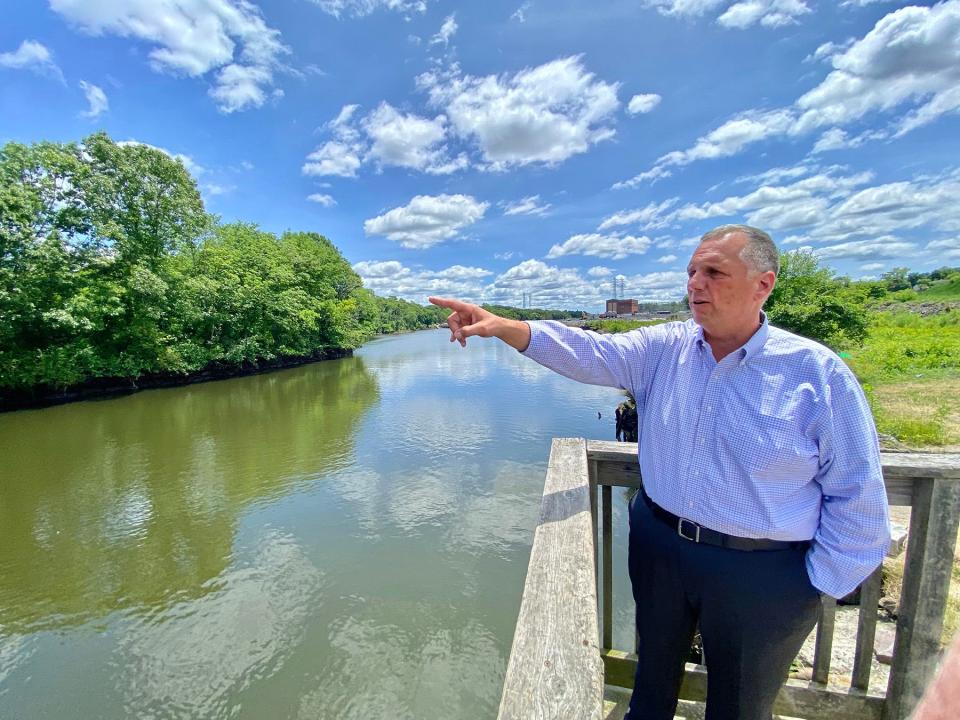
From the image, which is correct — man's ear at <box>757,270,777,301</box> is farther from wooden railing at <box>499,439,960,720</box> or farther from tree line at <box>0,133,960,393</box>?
tree line at <box>0,133,960,393</box>

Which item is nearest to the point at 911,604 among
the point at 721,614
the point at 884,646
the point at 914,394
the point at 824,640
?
the point at 824,640

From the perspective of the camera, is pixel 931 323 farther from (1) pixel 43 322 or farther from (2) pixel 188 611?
(1) pixel 43 322

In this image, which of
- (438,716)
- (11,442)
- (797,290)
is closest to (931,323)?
(797,290)

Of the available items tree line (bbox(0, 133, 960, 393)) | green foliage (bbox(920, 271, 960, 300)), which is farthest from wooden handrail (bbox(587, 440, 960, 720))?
green foliage (bbox(920, 271, 960, 300))

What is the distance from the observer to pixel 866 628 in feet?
5.53

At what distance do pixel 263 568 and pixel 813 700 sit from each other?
684cm

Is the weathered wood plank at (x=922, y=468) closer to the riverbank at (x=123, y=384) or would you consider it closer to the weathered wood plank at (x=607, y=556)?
the weathered wood plank at (x=607, y=556)

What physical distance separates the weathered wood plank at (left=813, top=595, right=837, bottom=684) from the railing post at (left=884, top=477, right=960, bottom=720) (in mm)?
208

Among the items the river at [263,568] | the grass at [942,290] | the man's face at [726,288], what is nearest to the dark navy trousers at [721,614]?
the man's face at [726,288]

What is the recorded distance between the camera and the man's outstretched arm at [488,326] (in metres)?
1.58

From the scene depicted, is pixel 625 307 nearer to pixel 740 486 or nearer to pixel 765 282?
pixel 765 282

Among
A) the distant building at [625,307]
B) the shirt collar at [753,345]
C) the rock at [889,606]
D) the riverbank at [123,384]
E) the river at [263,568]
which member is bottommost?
the river at [263,568]

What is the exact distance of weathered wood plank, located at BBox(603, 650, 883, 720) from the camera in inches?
67.9

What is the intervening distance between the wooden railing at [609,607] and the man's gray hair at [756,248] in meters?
0.82
